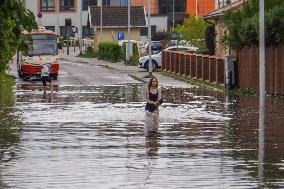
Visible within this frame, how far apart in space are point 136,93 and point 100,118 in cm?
1446

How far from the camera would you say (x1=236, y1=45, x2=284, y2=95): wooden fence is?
3841 centimetres

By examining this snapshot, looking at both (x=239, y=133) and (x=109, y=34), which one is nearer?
(x=239, y=133)

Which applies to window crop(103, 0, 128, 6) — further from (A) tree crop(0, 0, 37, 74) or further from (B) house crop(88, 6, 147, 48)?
(A) tree crop(0, 0, 37, 74)

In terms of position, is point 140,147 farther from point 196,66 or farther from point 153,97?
point 196,66

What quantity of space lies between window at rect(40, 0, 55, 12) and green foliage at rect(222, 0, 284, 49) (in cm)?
8486

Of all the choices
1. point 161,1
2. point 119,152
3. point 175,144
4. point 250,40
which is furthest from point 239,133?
point 161,1

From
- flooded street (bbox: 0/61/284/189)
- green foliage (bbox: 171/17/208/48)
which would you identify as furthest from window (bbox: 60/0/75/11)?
flooded street (bbox: 0/61/284/189)

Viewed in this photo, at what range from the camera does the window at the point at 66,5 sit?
131750mm

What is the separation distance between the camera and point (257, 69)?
138 feet

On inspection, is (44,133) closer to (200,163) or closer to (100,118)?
(100,118)

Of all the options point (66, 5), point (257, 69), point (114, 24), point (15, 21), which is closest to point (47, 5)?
point (66, 5)

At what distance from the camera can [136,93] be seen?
139 feet

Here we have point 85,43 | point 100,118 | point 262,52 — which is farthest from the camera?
point 85,43

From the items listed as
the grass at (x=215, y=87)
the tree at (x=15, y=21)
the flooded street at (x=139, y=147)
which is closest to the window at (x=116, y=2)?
the grass at (x=215, y=87)
